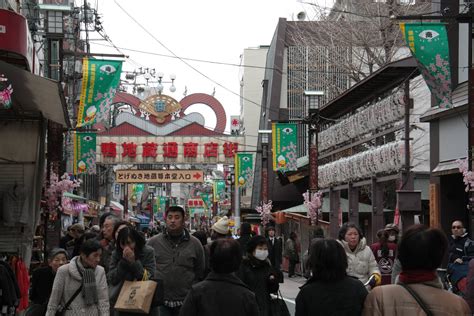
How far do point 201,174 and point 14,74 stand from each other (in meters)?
37.4

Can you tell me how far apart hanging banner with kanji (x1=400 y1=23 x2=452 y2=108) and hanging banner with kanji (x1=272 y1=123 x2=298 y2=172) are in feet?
59.8

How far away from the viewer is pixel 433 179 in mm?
23438

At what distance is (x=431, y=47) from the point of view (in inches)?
682

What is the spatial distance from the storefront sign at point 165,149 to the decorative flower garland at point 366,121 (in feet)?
57.9

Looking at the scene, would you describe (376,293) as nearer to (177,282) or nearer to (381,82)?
(177,282)

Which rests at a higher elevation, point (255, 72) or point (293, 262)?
point (255, 72)

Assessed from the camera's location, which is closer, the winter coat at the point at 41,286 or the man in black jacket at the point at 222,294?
the man in black jacket at the point at 222,294

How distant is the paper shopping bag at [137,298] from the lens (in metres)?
8.02

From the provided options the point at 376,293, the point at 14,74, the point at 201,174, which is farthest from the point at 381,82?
the point at 201,174

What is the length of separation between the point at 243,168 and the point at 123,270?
38640 millimetres

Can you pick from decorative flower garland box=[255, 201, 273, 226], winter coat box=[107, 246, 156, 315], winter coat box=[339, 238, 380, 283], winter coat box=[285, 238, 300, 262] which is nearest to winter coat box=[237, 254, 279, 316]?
winter coat box=[339, 238, 380, 283]

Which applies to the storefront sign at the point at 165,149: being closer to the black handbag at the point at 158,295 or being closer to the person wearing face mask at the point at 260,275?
the person wearing face mask at the point at 260,275

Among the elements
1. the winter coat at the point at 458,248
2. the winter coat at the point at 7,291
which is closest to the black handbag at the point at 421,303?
the winter coat at the point at 7,291

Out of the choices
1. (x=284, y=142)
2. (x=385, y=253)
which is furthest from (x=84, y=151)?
(x=385, y=253)
